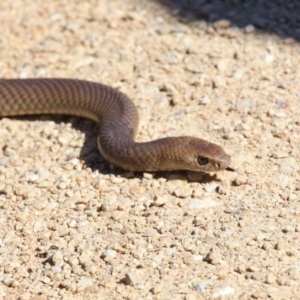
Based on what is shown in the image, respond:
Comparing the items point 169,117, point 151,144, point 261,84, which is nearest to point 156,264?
point 151,144

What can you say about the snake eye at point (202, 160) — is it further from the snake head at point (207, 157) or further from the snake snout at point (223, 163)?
the snake snout at point (223, 163)

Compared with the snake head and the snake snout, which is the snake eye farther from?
the snake snout

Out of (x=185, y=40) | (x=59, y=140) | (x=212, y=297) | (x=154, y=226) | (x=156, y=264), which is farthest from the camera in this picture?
(x=185, y=40)

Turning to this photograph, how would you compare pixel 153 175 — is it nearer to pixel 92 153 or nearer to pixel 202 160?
pixel 202 160

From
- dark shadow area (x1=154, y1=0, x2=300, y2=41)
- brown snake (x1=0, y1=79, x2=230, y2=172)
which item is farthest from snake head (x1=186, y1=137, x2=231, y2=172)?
dark shadow area (x1=154, y1=0, x2=300, y2=41)

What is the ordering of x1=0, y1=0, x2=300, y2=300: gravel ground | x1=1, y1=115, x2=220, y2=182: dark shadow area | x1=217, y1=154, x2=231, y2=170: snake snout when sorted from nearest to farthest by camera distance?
x1=0, y1=0, x2=300, y2=300: gravel ground, x1=217, y1=154, x2=231, y2=170: snake snout, x1=1, y1=115, x2=220, y2=182: dark shadow area

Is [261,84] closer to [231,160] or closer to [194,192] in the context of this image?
[231,160]
